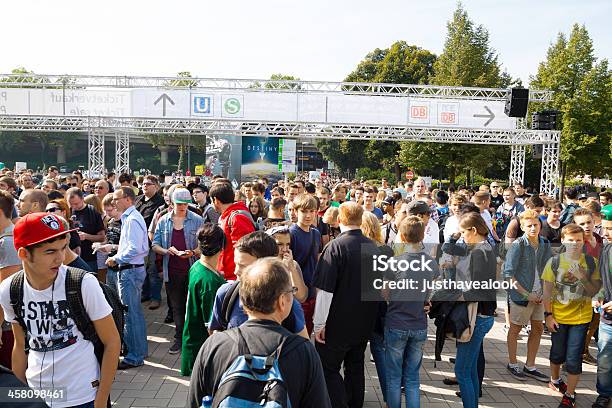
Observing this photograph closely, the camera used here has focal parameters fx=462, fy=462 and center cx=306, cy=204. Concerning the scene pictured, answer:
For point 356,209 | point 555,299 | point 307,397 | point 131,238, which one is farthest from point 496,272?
point 131,238

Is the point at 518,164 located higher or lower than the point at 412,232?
higher

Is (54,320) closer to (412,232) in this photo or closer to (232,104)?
(412,232)

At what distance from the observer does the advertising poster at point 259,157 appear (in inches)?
943

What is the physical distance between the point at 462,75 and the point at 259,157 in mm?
13516

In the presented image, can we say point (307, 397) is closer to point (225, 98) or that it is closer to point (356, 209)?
point (356, 209)

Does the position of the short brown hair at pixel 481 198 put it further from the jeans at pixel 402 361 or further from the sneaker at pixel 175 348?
the sneaker at pixel 175 348

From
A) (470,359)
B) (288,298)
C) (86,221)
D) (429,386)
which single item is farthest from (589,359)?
(86,221)

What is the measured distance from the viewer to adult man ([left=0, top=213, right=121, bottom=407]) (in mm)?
2336

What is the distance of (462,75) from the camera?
91.4 feet

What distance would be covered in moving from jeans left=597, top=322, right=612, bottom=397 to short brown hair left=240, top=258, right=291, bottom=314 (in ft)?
11.7

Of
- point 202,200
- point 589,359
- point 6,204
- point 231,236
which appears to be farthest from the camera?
point 202,200

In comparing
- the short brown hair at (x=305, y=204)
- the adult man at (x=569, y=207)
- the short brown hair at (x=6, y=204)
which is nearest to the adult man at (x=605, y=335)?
the short brown hair at (x=305, y=204)

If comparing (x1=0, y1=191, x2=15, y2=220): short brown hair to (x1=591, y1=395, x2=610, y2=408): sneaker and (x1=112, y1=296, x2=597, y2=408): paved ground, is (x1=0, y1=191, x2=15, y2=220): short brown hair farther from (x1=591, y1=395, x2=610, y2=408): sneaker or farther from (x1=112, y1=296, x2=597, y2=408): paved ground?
(x1=591, y1=395, x2=610, y2=408): sneaker

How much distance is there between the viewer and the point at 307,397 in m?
1.89
